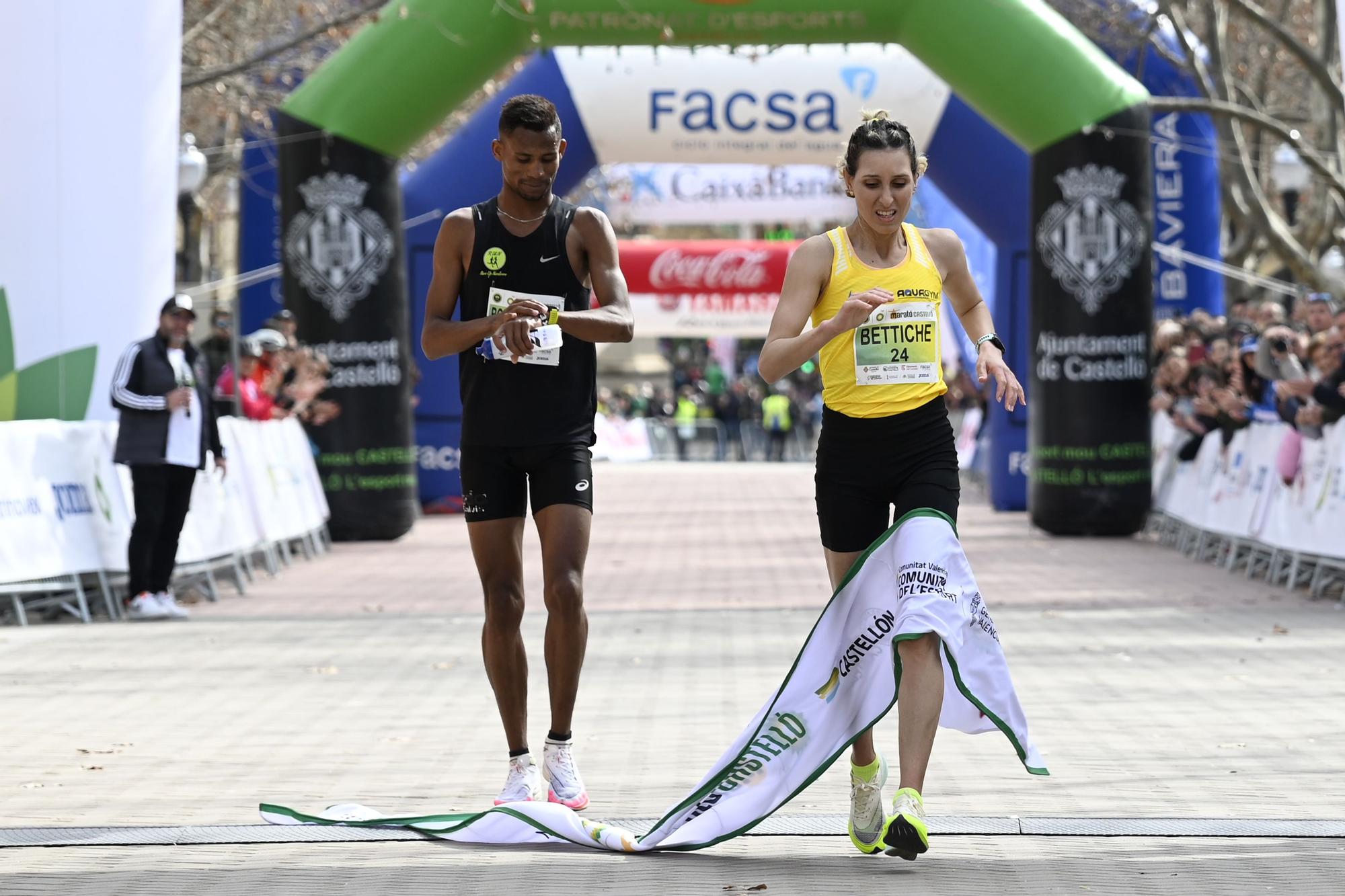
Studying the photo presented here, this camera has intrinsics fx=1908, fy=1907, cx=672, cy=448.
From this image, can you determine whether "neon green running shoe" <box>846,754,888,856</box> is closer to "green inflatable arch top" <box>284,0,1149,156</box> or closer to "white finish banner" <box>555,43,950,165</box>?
"green inflatable arch top" <box>284,0,1149,156</box>

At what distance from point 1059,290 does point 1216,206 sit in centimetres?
389

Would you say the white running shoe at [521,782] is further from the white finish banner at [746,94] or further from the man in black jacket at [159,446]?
the white finish banner at [746,94]

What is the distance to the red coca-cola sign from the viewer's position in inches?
1006

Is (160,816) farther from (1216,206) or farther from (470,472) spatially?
(1216,206)

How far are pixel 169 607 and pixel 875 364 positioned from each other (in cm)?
730

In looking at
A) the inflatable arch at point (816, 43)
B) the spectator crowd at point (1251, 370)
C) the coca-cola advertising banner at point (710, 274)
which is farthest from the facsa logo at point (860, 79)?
the coca-cola advertising banner at point (710, 274)

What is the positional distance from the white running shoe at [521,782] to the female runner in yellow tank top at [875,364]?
993 millimetres

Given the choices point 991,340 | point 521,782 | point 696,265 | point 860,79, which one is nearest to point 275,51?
point 860,79

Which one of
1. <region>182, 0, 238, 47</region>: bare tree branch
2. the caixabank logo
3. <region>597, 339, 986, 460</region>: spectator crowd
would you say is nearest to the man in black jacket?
the caixabank logo

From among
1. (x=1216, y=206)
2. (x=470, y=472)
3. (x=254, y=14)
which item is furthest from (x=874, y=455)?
(x=254, y=14)

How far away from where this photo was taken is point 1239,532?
44.1 ft

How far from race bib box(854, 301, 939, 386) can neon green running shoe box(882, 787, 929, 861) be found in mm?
1074

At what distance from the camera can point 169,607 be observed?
11.2 m

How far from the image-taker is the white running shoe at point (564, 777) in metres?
5.44
